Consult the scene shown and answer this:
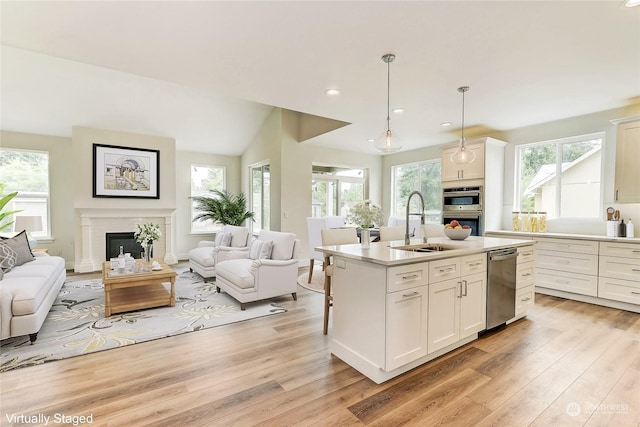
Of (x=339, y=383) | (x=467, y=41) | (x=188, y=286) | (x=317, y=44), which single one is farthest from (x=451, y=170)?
(x=188, y=286)

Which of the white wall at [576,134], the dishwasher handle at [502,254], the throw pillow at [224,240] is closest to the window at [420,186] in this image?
the white wall at [576,134]

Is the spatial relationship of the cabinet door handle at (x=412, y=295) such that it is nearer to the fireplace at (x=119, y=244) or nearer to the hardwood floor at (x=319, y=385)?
the hardwood floor at (x=319, y=385)

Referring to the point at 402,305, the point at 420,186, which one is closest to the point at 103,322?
the point at 402,305

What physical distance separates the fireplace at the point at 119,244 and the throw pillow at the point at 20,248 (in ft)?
6.08

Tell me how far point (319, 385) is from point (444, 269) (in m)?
1.37

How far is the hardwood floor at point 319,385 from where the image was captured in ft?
6.19

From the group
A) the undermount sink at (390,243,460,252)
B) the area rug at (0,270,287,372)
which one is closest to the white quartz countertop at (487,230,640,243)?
the undermount sink at (390,243,460,252)

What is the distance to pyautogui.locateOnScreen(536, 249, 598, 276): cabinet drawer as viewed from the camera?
13.4 feet

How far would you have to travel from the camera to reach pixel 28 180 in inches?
229

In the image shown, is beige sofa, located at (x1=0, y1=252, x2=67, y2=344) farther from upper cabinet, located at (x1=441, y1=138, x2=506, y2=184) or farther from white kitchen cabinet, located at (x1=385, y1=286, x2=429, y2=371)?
upper cabinet, located at (x1=441, y1=138, x2=506, y2=184)

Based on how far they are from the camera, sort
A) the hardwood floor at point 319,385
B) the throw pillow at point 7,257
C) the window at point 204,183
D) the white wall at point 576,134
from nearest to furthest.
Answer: the hardwood floor at point 319,385 → the throw pillow at point 7,257 → the white wall at point 576,134 → the window at point 204,183

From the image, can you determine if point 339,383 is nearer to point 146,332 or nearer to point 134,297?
point 146,332

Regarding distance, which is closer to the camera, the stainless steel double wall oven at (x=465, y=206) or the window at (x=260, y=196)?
the stainless steel double wall oven at (x=465, y=206)

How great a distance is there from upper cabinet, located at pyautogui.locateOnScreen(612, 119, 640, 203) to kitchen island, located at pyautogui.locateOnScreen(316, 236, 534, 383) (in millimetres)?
2581
